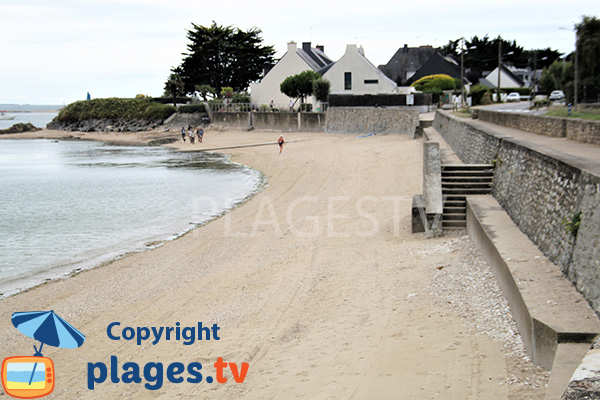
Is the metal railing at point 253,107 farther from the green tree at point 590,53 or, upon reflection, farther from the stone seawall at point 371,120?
the green tree at point 590,53

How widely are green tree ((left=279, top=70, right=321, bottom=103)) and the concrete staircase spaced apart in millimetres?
41533

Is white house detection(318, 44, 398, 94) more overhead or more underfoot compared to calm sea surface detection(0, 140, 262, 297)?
more overhead

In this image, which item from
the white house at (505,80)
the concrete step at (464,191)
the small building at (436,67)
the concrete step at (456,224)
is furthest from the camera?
the white house at (505,80)

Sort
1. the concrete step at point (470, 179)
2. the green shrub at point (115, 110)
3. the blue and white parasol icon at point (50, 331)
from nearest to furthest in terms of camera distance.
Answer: the blue and white parasol icon at point (50, 331), the concrete step at point (470, 179), the green shrub at point (115, 110)

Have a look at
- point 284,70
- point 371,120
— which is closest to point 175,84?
point 284,70

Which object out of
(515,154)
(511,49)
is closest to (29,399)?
(515,154)

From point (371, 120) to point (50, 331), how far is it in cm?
3891

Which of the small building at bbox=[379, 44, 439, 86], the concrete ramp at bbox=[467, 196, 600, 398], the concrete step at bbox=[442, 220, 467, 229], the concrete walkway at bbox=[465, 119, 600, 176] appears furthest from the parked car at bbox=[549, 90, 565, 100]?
the concrete ramp at bbox=[467, 196, 600, 398]

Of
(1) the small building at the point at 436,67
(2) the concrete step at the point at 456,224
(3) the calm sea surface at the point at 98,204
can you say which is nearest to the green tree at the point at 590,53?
(3) the calm sea surface at the point at 98,204

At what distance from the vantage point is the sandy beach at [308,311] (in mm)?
6410

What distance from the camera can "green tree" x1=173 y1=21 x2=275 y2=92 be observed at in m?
76.1

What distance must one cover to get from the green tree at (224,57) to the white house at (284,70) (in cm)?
1281

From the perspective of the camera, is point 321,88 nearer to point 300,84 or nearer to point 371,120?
point 300,84

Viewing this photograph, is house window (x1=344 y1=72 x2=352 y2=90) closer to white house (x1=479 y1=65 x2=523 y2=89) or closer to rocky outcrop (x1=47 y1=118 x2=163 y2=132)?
rocky outcrop (x1=47 y1=118 x2=163 y2=132)
